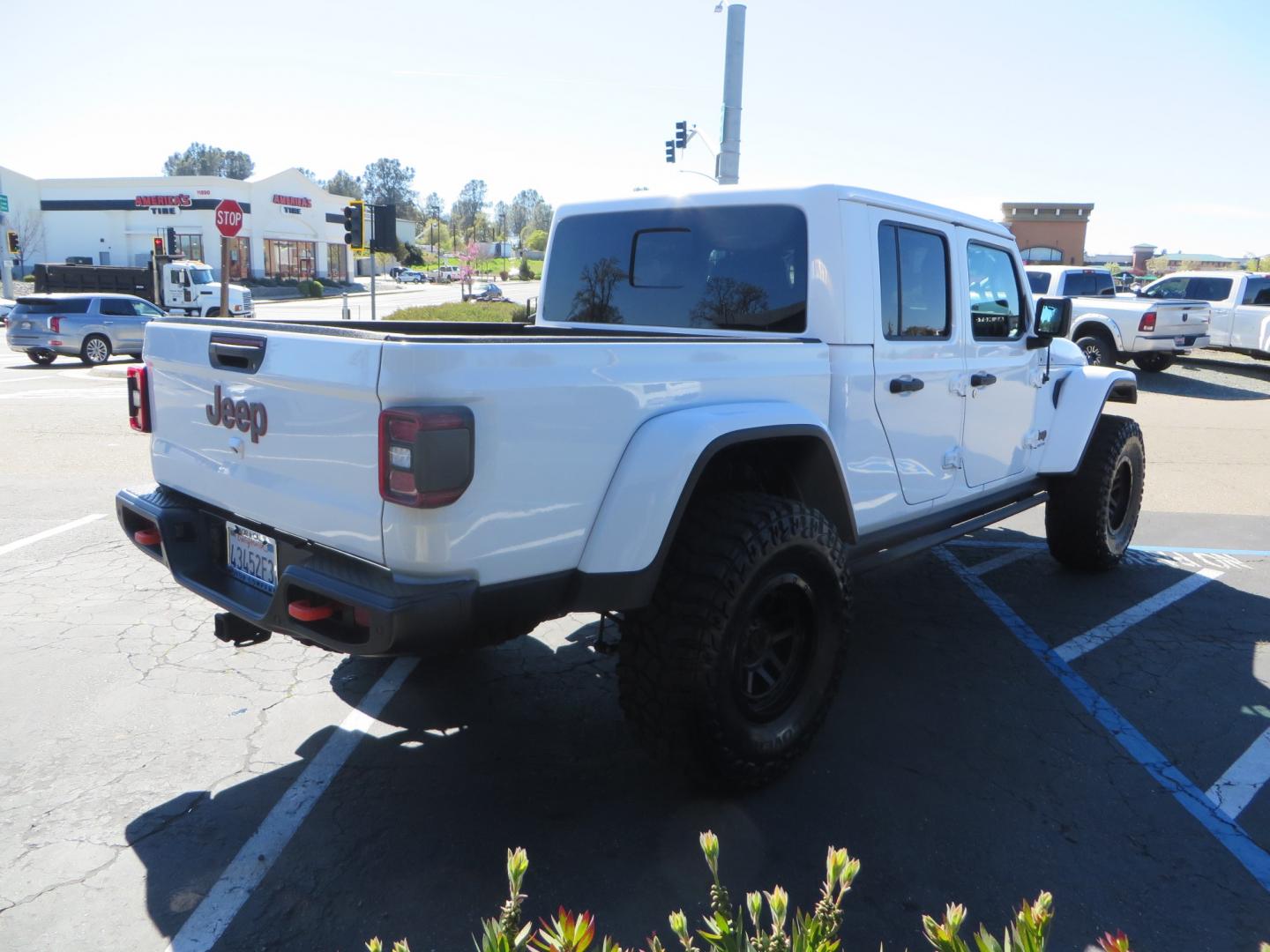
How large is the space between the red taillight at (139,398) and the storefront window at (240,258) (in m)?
54.7

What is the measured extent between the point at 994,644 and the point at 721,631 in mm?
2399

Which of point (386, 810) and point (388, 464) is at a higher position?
point (388, 464)

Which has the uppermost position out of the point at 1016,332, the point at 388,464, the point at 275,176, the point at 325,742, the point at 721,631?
the point at 275,176

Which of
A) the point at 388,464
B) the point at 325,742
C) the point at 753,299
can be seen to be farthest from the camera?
the point at 753,299

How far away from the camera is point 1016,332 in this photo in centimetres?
504

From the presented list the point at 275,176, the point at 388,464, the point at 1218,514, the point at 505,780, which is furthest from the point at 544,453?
the point at 275,176

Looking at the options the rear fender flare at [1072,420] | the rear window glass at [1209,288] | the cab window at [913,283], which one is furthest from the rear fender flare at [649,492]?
the rear window glass at [1209,288]

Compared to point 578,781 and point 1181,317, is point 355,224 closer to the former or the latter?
point 1181,317

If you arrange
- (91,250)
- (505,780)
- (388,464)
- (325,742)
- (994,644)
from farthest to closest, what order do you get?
1. (91,250)
2. (994,644)
3. (325,742)
4. (505,780)
5. (388,464)

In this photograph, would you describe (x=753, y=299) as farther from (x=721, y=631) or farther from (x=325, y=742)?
(x=325, y=742)

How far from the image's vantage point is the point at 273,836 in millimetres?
2994

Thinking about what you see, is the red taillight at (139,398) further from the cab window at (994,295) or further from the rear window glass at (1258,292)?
the rear window glass at (1258,292)

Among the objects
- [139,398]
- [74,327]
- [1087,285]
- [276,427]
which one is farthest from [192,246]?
[276,427]

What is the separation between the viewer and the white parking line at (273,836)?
2.56 m
